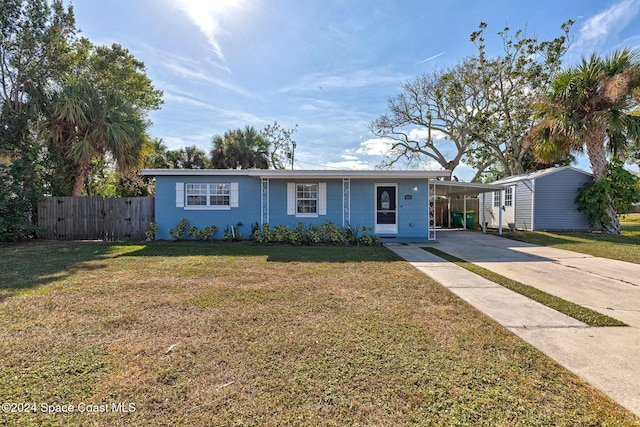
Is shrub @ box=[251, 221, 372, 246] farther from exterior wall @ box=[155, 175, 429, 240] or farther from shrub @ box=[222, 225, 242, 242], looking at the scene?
shrub @ box=[222, 225, 242, 242]

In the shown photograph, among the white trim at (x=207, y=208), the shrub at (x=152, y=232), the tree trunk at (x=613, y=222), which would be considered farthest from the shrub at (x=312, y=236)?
the tree trunk at (x=613, y=222)

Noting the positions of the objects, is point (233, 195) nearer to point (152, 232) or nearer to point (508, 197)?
point (152, 232)

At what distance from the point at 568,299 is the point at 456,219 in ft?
44.8

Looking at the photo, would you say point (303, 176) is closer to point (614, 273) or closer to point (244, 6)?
point (244, 6)

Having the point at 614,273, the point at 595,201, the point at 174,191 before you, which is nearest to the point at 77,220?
the point at 174,191

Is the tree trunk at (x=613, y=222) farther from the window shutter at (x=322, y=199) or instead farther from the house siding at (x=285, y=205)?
the window shutter at (x=322, y=199)

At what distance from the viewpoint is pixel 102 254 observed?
317 inches

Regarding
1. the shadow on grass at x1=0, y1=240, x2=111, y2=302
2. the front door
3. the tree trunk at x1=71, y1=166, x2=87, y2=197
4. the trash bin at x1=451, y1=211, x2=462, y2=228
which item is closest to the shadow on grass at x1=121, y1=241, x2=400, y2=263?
the shadow on grass at x1=0, y1=240, x2=111, y2=302

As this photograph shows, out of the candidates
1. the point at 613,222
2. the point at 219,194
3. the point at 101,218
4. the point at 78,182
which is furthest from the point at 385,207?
the point at 78,182

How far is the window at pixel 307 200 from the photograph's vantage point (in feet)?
36.8

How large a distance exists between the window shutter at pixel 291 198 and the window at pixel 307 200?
125 millimetres

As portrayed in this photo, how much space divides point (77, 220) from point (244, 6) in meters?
9.89

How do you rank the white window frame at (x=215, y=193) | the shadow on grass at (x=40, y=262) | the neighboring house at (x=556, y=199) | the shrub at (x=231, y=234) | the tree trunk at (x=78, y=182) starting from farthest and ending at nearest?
1. the neighboring house at (x=556, y=199)
2. the tree trunk at (x=78, y=182)
3. the white window frame at (x=215, y=193)
4. the shrub at (x=231, y=234)
5. the shadow on grass at (x=40, y=262)

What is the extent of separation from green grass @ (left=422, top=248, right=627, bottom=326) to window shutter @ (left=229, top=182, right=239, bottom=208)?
8.09 m
